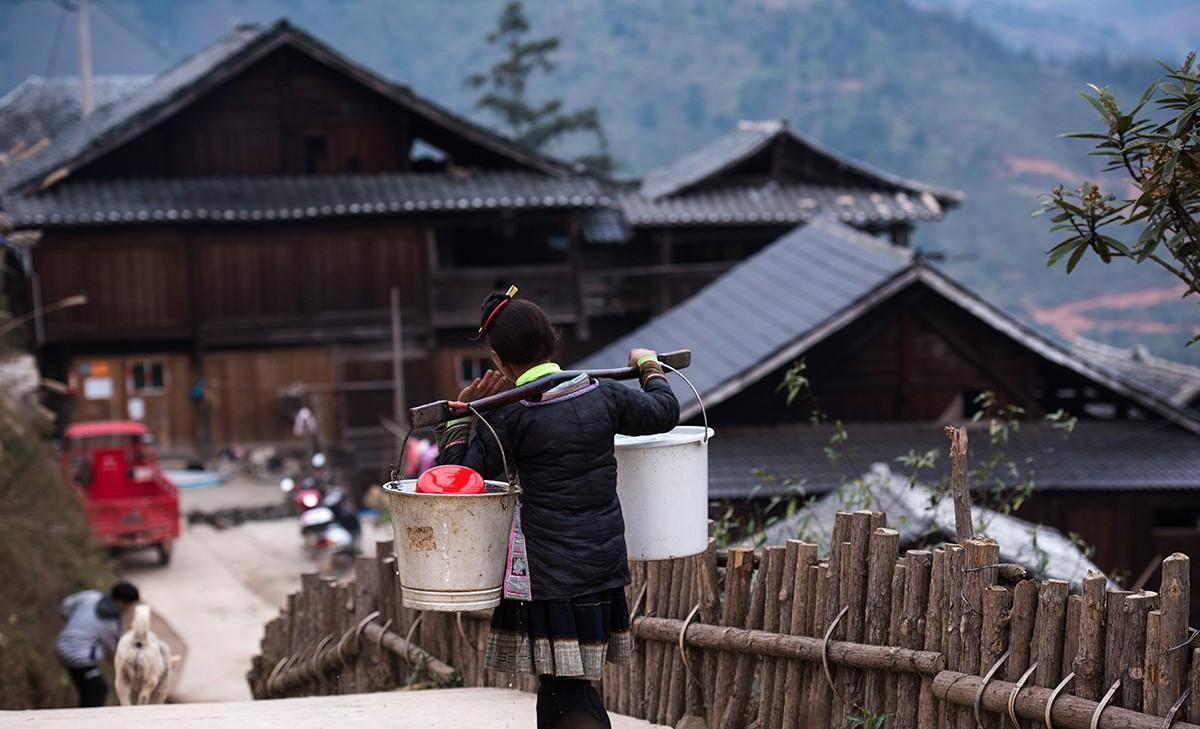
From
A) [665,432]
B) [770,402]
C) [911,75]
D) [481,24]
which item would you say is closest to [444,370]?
[770,402]

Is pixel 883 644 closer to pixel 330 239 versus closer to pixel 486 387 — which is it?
pixel 486 387

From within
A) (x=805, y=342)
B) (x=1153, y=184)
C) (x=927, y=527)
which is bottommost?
(x=927, y=527)

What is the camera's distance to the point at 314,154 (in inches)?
989

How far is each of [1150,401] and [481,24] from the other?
75140 mm

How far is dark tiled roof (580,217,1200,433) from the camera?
39.7 ft

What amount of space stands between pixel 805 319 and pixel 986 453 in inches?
84.6

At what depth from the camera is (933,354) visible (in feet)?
43.5

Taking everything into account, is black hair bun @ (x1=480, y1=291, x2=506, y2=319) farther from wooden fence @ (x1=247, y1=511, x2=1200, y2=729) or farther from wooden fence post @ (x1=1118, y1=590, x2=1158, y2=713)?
wooden fence post @ (x1=1118, y1=590, x2=1158, y2=713)

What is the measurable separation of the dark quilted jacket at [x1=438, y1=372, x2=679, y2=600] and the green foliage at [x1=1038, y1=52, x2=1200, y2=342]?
1.51 metres

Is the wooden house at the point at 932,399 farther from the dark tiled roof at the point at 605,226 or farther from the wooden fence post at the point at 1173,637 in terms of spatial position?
the dark tiled roof at the point at 605,226

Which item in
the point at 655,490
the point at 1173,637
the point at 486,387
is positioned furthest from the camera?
the point at 655,490

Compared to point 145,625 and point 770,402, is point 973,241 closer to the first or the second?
point 770,402

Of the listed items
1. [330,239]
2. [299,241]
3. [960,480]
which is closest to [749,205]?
[330,239]

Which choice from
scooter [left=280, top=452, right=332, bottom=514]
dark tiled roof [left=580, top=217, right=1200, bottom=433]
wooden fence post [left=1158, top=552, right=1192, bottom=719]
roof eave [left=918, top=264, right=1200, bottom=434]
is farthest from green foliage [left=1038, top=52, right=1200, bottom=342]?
scooter [left=280, top=452, right=332, bottom=514]
